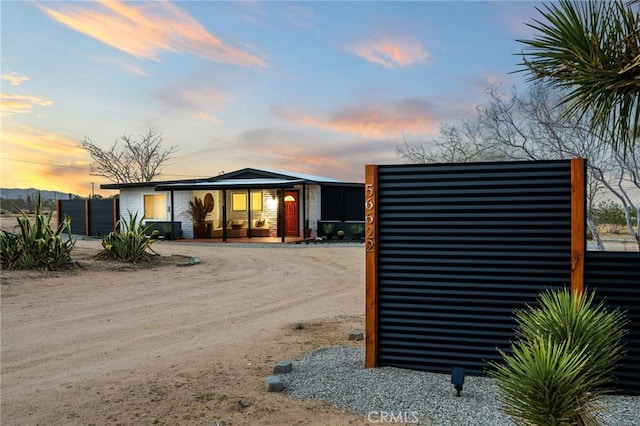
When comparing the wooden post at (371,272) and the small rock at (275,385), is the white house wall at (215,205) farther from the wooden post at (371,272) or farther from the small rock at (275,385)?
the small rock at (275,385)

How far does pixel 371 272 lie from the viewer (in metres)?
4.07

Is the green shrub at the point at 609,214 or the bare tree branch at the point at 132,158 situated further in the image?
the bare tree branch at the point at 132,158

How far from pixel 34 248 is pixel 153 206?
13.9m

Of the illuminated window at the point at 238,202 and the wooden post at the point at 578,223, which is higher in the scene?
the illuminated window at the point at 238,202

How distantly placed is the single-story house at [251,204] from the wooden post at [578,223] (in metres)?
17.0

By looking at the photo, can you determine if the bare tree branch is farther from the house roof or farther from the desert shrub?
the desert shrub

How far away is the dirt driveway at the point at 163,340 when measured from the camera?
3.29 m

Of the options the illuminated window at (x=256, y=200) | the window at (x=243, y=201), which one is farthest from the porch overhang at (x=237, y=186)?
the window at (x=243, y=201)

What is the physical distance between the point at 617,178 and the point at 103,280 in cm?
1247

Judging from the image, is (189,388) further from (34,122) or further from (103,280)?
(34,122)

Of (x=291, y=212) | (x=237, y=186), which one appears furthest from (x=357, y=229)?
(x=237, y=186)

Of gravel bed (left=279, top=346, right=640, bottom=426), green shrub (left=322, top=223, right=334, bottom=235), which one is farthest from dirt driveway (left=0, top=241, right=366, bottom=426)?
green shrub (left=322, top=223, right=334, bottom=235)

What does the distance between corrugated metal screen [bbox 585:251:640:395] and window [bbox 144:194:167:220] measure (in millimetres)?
22244

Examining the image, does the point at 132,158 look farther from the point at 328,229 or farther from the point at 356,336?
the point at 356,336
